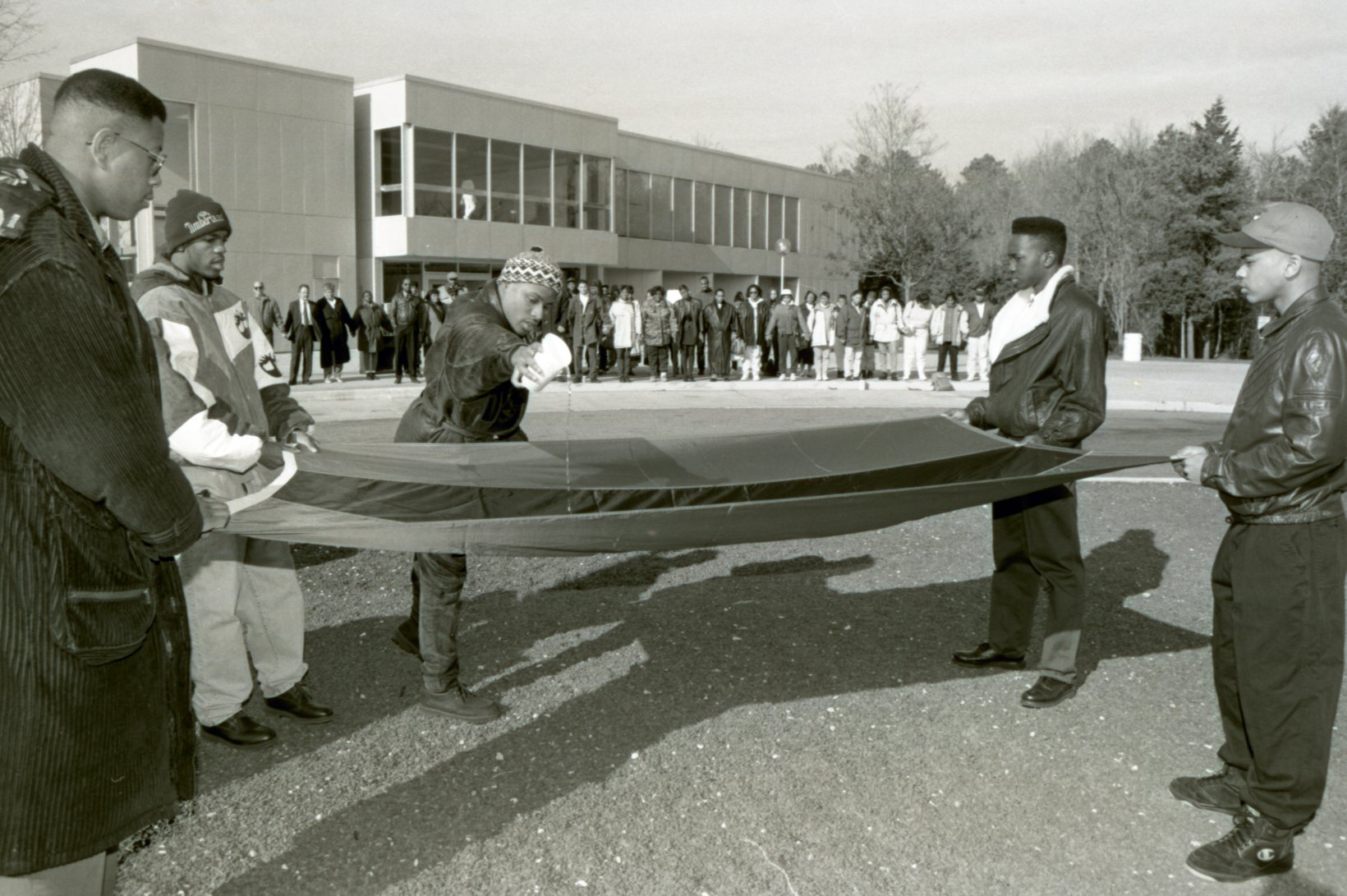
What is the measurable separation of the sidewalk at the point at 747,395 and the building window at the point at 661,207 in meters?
18.9

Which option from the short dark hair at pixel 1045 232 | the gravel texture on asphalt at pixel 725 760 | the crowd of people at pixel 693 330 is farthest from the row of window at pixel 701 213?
the short dark hair at pixel 1045 232

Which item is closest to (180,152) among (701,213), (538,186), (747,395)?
(538,186)

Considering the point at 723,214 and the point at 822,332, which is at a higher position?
the point at 723,214

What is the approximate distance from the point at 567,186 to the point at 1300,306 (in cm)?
3460

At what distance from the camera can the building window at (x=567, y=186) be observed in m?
36.1

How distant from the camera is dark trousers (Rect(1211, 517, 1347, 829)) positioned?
11.1 ft

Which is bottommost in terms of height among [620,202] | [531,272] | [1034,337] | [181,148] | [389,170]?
[1034,337]

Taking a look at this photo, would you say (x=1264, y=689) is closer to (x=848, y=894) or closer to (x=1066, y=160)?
(x=848, y=894)

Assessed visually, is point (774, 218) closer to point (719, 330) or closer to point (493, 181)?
point (493, 181)

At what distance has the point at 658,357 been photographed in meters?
23.3

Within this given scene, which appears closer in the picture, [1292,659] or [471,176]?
[1292,659]

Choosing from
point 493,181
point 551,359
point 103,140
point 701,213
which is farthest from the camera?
point 701,213

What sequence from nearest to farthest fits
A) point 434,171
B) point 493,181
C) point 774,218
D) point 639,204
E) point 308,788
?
point 308,788
point 434,171
point 493,181
point 639,204
point 774,218

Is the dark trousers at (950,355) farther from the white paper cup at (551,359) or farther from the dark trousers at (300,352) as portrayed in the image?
the white paper cup at (551,359)
